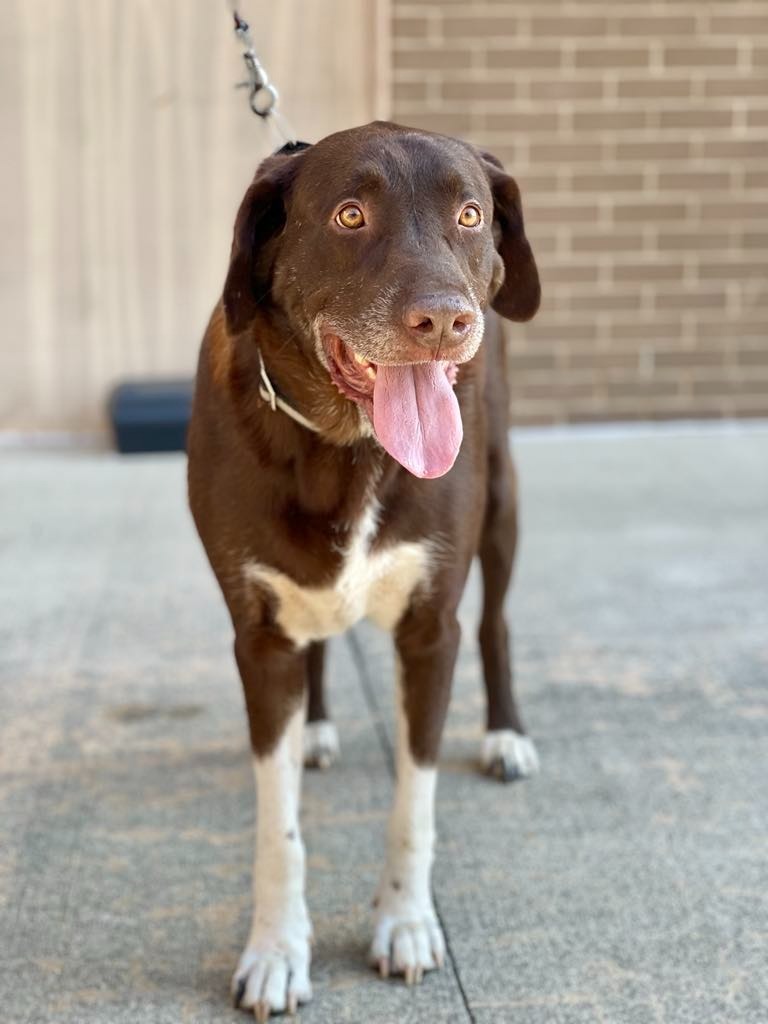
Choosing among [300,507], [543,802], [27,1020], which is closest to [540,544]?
[543,802]

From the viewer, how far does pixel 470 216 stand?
192 cm

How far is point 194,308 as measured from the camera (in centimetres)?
585

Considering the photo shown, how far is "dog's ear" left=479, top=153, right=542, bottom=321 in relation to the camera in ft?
6.89

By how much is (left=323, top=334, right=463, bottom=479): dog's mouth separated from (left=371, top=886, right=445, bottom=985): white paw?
822mm

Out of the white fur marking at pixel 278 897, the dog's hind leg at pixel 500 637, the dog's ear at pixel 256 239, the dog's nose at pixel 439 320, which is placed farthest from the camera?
the dog's hind leg at pixel 500 637

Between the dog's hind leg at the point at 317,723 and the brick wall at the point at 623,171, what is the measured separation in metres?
3.28

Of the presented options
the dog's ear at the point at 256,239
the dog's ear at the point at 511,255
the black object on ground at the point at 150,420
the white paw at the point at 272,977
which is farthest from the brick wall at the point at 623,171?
the white paw at the point at 272,977

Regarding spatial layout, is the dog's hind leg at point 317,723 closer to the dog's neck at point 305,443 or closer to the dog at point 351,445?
the dog at point 351,445

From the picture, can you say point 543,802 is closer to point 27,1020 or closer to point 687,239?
point 27,1020

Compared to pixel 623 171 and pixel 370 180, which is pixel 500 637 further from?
pixel 623 171

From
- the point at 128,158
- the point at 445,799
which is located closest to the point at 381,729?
the point at 445,799

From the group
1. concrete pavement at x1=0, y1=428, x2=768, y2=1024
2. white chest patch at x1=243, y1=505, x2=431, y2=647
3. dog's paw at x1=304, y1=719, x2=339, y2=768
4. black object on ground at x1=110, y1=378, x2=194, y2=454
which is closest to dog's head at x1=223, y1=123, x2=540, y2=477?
white chest patch at x1=243, y1=505, x2=431, y2=647

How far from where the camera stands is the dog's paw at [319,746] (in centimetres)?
286

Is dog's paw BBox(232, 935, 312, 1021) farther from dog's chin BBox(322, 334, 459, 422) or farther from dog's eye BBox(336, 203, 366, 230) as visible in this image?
dog's eye BBox(336, 203, 366, 230)
